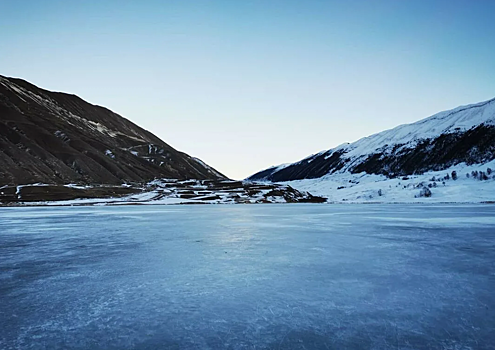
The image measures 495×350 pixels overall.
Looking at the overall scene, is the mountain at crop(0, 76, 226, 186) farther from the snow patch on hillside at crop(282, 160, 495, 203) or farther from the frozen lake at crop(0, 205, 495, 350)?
the frozen lake at crop(0, 205, 495, 350)

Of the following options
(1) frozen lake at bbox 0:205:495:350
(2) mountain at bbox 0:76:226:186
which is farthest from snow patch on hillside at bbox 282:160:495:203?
(1) frozen lake at bbox 0:205:495:350

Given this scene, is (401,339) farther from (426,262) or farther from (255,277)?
(426,262)

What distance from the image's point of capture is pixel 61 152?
120688 millimetres

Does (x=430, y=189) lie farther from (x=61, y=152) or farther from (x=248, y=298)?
(x=61, y=152)

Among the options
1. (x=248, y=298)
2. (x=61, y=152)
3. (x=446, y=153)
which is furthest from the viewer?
(x=446, y=153)

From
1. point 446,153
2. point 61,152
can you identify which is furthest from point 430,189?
point 61,152

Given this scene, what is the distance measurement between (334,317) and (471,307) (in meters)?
2.50

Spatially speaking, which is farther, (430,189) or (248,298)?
(430,189)

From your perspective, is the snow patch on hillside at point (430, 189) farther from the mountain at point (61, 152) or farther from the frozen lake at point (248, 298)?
the frozen lake at point (248, 298)

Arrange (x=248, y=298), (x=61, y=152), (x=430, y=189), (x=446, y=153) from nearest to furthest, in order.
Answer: (x=248, y=298), (x=430, y=189), (x=61, y=152), (x=446, y=153)

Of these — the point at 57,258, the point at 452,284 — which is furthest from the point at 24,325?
the point at 452,284

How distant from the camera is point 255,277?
8.37 metres

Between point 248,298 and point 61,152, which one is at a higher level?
→ point 61,152

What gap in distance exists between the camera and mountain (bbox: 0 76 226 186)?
322ft
